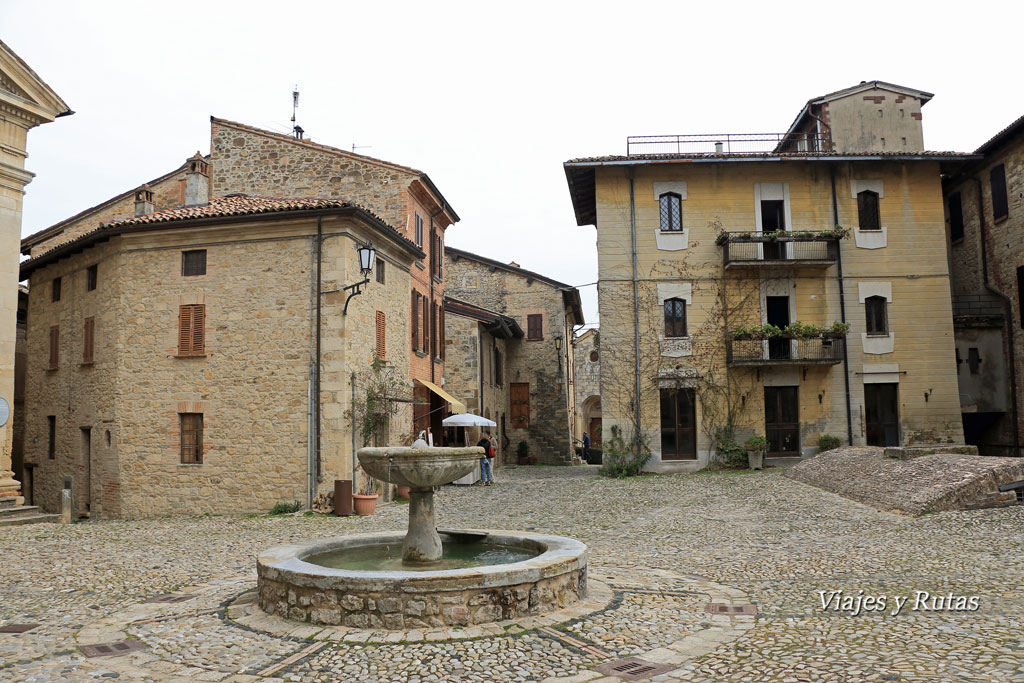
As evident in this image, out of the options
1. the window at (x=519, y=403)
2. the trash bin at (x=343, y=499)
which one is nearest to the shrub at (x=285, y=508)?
the trash bin at (x=343, y=499)

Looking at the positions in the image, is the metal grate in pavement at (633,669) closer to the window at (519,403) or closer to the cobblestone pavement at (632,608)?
the cobblestone pavement at (632,608)

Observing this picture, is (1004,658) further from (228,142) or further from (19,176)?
(228,142)

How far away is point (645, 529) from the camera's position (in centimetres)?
1213

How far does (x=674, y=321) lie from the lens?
74.6 ft

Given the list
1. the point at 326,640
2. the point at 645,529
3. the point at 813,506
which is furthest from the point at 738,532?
the point at 326,640

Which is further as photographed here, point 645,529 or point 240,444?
point 240,444

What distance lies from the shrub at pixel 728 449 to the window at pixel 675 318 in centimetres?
302

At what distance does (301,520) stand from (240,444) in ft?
9.17

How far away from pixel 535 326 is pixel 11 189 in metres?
22.1

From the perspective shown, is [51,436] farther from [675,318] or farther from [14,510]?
[675,318]

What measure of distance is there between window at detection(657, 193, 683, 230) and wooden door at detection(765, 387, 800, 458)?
18.2 feet

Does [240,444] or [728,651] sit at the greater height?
[240,444]

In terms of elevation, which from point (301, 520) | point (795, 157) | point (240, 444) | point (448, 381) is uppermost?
point (795, 157)

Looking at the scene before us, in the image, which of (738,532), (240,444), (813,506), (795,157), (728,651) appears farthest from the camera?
(795,157)
